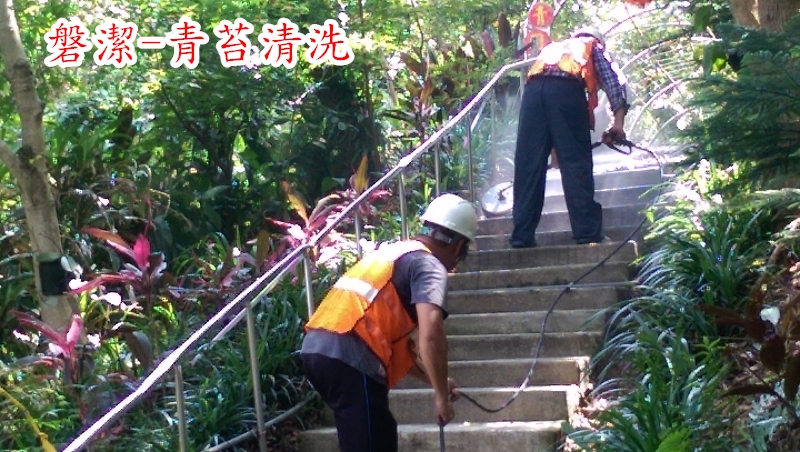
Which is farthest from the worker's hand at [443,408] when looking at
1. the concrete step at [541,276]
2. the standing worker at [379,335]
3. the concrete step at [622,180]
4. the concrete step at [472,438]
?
the concrete step at [622,180]

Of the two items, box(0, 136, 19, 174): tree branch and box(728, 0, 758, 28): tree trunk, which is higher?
box(728, 0, 758, 28): tree trunk

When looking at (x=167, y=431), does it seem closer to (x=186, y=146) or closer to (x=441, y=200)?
(x=441, y=200)

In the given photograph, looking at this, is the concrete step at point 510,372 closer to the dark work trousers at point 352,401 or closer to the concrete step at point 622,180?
the dark work trousers at point 352,401

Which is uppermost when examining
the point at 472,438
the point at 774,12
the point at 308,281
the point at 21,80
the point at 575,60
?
the point at 774,12

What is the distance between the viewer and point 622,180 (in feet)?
25.5

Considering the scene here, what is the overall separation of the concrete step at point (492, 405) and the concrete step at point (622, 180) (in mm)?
2664

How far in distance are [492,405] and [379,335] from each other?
58.1 inches

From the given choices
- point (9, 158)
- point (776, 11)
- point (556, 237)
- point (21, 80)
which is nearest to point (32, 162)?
point (9, 158)

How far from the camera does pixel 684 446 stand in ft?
12.6

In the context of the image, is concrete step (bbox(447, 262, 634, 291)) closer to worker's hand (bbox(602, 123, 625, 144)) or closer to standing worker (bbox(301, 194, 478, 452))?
worker's hand (bbox(602, 123, 625, 144))

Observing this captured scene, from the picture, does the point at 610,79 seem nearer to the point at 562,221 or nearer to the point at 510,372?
the point at 562,221

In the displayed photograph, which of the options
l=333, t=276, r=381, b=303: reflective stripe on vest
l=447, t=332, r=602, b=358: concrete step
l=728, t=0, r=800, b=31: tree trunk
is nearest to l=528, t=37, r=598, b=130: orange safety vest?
l=728, t=0, r=800, b=31: tree trunk

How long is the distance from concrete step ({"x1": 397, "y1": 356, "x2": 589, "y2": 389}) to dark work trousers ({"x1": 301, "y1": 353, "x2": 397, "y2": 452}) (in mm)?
1621

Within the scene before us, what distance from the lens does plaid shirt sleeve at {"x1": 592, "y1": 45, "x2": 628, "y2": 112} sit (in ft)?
21.7
